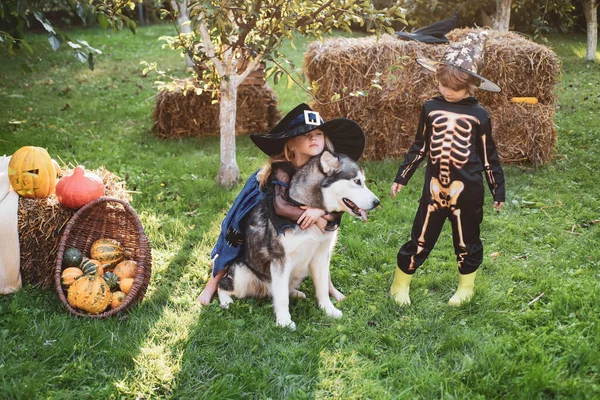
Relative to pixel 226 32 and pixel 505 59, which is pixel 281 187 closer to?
pixel 226 32

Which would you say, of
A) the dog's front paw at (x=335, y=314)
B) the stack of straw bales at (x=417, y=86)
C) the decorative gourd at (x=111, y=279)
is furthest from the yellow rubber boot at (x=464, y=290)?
the stack of straw bales at (x=417, y=86)

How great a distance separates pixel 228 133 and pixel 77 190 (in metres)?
2.93

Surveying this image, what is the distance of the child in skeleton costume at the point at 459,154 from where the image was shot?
4.06 m

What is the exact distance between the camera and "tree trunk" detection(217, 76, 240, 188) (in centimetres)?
696

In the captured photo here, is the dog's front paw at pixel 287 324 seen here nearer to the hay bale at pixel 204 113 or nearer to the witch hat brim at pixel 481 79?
the witch hat brim at pixel 481 79

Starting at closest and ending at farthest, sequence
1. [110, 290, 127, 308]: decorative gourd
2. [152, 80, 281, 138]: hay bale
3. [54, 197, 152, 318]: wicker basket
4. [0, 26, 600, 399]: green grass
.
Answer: [0, 26, 600, 399]: green grass → [54, 197, 152, 318]: wicker basket → [110, 290, 127, 308]: decorative gourd → [152, 80, 281, 138]: hay bale

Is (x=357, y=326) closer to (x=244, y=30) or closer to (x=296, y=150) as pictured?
(x=296, y=150)

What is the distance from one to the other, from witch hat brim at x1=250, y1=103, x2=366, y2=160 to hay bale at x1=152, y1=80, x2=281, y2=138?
5.42m

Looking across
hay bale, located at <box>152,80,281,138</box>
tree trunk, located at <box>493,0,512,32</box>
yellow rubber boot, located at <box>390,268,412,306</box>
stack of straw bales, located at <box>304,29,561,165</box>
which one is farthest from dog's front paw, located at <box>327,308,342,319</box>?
tree trunk, located at <box>493,0,512,32</box>

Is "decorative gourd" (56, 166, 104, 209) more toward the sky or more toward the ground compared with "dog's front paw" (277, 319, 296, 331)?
more toward the sky

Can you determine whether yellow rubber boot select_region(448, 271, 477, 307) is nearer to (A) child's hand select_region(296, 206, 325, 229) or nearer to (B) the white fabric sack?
(A) child's hand select_region(296, 206, 325, 229)

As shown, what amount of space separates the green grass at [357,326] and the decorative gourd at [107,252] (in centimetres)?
44

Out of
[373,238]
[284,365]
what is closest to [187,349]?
[284,365]

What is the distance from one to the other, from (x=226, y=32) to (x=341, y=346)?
357 centimetres
